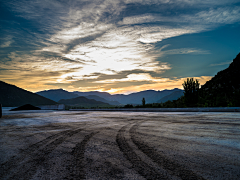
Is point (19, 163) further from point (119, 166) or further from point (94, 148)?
point (119, 166)

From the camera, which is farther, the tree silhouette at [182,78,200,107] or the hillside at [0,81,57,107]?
the hillside at [0,81,57,107]

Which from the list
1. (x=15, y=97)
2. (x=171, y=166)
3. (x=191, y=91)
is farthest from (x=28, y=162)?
(x=15, y=97)

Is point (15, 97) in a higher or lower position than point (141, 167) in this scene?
higher

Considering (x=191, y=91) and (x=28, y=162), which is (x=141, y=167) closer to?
(x=28, y=162)

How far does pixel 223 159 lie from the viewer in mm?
4180

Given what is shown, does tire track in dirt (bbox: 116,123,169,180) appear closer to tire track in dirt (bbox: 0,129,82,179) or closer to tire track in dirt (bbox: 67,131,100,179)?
tire track in dirt (bbox: 67,131,100,179)

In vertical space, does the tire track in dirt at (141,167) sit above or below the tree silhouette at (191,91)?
below

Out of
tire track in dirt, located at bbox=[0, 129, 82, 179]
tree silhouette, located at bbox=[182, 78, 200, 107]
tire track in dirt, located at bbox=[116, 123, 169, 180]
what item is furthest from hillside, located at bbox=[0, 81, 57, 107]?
tire track in dirt, located at bbox=[116, 123, 169, 180]

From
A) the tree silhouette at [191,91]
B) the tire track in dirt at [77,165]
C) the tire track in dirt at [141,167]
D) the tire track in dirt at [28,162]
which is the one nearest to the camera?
the tire track in dirt at [141,167]

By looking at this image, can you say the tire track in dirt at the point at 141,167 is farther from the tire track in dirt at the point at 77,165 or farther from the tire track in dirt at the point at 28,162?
the tire track in dirt at the point at 28,162

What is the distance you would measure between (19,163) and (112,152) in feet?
8.10

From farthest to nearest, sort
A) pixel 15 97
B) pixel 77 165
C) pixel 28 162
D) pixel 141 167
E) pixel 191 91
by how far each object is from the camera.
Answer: pixel 15 97, pixel 191 91, pixel 28 162, pixel 77 165, pixel 141 167

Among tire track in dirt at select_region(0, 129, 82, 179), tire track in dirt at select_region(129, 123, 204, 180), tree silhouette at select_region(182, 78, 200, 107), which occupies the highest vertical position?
tree silhouette at select_region(182, 78, 200, 107)

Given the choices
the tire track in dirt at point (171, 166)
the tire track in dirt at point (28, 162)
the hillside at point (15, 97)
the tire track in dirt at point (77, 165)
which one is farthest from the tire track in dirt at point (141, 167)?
the hillside at point (15, 97)
